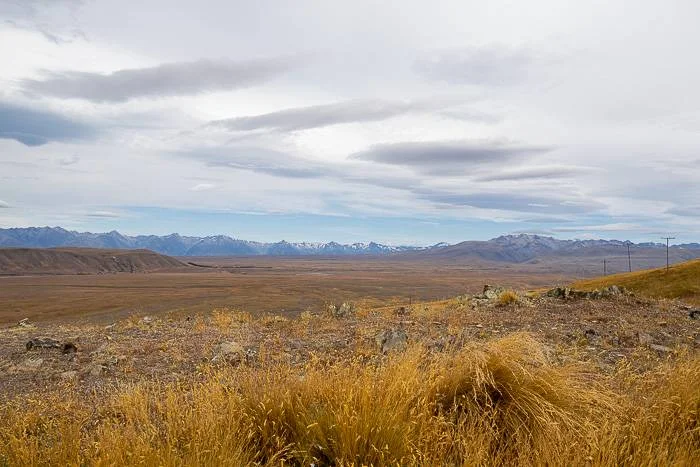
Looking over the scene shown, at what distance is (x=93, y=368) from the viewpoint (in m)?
9.01

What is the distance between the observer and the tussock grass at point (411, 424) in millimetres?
3695

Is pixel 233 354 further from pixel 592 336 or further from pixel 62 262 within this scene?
pixel 62 262

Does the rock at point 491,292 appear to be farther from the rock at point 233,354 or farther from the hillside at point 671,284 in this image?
the rock at point 233,354

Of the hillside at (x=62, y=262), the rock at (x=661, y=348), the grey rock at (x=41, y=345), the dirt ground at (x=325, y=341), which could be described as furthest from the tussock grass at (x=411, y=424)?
the hillside at (x=62, y=262)

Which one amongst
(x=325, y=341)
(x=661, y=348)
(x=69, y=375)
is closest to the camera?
(x=69, y=375)

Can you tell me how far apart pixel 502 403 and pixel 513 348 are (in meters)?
0.66

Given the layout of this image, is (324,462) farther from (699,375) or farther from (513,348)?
(699,375)

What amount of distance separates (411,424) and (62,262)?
20110 cm

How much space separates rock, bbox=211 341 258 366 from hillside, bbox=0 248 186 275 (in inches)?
6965

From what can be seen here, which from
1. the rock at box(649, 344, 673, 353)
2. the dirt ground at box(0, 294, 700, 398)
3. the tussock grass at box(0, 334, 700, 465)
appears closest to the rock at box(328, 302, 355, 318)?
the dirt ground at box(0, 294, 700, 398)

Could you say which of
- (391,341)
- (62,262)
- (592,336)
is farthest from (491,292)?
(62,262)

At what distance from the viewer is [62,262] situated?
176m

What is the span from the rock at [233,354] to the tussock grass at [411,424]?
11.8ft

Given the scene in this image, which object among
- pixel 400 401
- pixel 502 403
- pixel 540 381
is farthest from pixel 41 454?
pixel 540 381
